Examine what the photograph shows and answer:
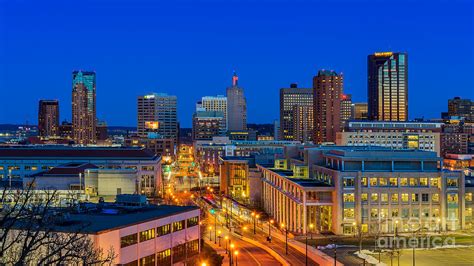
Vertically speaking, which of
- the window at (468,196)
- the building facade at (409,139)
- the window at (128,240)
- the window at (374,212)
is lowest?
the window at (374,212)

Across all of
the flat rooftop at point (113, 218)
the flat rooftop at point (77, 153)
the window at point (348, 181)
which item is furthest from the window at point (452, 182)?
the flat rooftop at point (77, 153)

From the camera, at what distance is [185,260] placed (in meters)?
55.5

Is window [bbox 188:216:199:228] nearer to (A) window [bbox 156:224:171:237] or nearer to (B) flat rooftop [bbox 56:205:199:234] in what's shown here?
(B) flat rooftop [bbox 56:205:199:234]

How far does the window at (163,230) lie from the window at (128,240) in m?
3.21

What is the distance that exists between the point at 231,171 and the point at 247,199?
25.8ft

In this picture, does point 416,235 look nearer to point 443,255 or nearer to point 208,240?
point 443,255

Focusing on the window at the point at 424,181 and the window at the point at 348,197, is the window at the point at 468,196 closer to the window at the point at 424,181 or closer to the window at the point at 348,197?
the window at the point at 424,181

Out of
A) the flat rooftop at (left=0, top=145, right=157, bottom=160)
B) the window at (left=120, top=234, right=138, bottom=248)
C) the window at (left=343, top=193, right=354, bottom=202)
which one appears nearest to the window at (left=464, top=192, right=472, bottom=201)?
the window at (left=343, top=193, right=354, bottom=202)

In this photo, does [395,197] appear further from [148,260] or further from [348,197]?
[148,260]

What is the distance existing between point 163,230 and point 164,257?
215 centimetres

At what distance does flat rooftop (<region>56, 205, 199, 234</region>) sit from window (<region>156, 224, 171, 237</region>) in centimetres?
87

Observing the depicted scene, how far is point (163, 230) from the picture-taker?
173 ft

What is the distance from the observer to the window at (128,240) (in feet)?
155

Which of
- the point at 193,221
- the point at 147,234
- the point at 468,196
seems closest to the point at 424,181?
the point at 468,196
